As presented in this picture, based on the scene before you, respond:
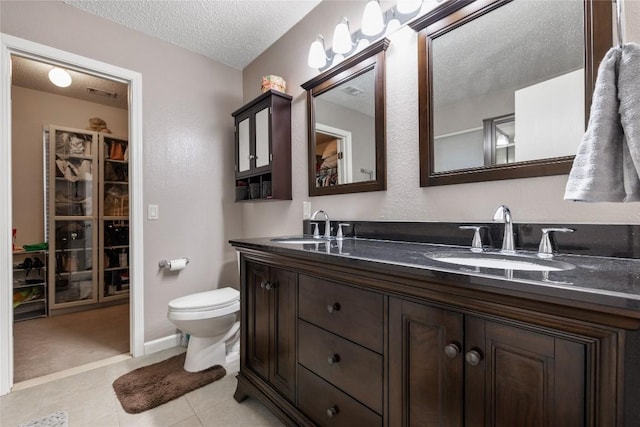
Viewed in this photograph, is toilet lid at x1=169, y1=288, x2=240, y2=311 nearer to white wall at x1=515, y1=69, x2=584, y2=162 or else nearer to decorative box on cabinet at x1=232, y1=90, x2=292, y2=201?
decorative box on cabinet at x1=232, y1=90, x2=292, y2=201

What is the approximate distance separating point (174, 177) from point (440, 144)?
2.00 metres

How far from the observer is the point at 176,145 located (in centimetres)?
229

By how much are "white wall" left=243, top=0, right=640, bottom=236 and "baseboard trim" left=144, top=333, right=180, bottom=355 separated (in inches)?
41.8

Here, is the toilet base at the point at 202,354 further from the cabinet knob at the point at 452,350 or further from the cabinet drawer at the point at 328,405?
the cabinet knob at the point at 452,350

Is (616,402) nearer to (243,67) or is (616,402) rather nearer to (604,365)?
(604,365)

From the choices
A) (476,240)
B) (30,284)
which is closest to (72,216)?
(30,284)

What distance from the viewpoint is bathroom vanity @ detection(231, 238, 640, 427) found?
19.7 inches

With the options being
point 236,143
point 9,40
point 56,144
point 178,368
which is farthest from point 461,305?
point 56,144

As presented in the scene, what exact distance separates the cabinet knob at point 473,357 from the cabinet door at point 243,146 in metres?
2.01

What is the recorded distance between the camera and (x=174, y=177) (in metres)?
2.29

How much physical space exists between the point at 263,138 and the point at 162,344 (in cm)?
176

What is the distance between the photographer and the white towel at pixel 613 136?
0.61 metres

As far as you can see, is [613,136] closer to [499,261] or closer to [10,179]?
[499,261]

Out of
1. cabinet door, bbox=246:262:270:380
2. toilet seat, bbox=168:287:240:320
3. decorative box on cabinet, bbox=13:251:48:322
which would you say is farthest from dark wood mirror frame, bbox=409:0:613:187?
decorative box on cabinet, bbox=13:251:48:322
